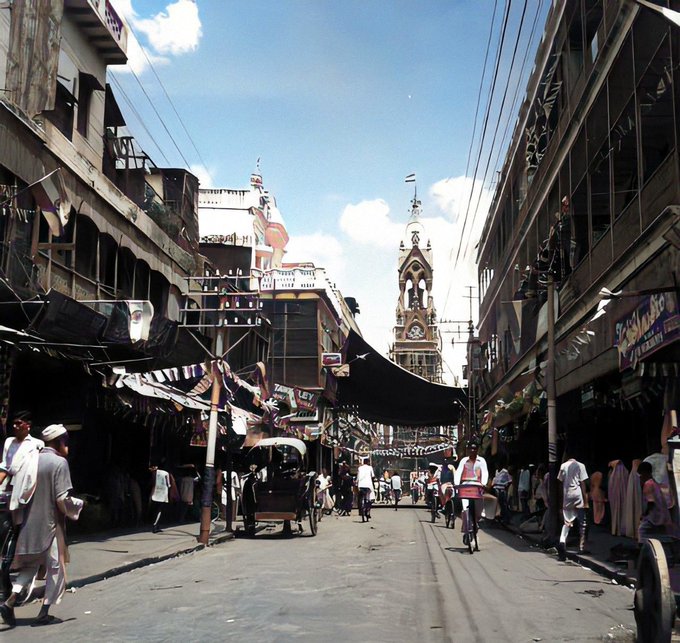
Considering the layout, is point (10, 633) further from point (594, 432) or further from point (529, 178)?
point (529, 178)

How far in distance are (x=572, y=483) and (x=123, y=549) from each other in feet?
25.7

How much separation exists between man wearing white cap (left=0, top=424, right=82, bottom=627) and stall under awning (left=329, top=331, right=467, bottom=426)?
26945 mm

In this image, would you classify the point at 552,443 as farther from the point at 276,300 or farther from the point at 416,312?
the point at 416,312

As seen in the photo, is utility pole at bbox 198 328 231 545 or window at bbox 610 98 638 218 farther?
utility pole at bbox 198 328 231 545

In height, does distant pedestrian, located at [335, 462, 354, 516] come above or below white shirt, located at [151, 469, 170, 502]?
below

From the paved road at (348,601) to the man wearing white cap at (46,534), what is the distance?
325mm

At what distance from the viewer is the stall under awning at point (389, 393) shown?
3619 centimetres

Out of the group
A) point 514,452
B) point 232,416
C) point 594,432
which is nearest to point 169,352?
point 232,416

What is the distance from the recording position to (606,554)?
538 inches

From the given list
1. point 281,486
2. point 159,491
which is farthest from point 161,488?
point 281,486

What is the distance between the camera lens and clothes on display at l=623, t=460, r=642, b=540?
1523 centimetres

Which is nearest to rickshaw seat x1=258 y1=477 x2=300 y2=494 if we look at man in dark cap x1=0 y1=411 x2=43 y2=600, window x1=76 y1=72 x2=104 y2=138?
window x1=76 y1=72 x2=104 y2=138

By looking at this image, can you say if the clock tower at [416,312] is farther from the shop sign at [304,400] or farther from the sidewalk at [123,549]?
the sidewalk at [123,549]

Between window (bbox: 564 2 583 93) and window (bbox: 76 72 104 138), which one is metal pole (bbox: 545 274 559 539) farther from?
window (bbox: 76 72 104 138)
